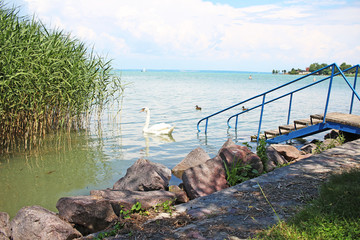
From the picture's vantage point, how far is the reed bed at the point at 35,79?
25.5 feet

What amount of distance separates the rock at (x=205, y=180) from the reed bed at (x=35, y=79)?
4.82 metres

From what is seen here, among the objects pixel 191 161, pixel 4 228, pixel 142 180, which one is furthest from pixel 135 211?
pixel 191 161

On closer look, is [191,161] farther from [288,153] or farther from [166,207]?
[166,207]

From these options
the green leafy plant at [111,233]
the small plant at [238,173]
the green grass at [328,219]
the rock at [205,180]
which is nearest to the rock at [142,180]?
the rock at [205,180]

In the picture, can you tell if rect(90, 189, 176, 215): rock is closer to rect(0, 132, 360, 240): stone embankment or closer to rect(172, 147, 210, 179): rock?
rect(0, 132, 360, 240): stone embankment

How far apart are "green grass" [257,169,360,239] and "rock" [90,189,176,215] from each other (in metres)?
1.58

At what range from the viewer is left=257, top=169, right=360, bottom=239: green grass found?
2865 millimetres

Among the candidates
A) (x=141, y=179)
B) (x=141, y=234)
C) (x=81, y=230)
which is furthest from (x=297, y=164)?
(x=81, y=230)

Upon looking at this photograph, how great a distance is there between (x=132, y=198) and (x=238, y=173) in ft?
7.37

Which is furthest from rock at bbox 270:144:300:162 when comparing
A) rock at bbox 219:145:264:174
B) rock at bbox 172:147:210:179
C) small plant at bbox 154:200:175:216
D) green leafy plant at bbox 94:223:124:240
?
green leafy plant at bbox 94:223:124:240

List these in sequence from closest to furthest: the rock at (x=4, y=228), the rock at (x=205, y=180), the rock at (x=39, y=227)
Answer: the rock at (x=39, y=227) → the rock at (x=4, y=228) → the rock at (x=205, y=180)

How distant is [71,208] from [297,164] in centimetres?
354

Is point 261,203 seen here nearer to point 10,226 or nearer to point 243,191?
point 243,191

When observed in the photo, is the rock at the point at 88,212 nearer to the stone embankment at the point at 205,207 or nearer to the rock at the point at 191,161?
the stone embankment at the point at 205,207
